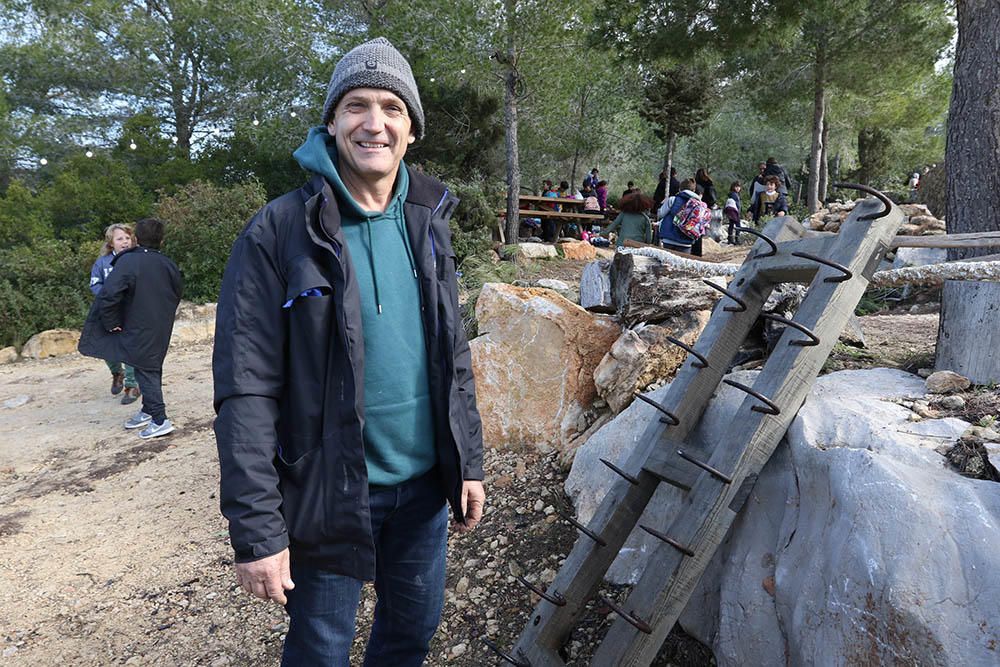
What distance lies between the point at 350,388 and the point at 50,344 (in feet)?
32.2

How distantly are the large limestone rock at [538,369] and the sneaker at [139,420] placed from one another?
11.4 feet

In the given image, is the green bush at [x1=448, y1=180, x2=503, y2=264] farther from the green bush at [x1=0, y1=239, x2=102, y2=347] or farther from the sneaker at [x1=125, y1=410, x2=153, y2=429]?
the sneaker at [x1=125, y1=410, x2=153, y2=429]

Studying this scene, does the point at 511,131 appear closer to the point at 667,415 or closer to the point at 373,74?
the point at 667,415

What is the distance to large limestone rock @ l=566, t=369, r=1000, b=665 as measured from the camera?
1458 millimetres

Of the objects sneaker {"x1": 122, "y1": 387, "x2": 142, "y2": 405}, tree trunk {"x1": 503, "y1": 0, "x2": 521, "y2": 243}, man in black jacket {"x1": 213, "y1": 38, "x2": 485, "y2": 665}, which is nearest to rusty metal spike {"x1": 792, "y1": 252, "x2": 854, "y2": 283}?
man in black jacket {"x1": 213, "y1": 38, "x2": 485, "y2": 665}

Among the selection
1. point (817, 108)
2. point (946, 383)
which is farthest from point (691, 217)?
point (817, 108)

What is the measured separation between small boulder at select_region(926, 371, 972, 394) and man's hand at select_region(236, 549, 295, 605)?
2.27 m

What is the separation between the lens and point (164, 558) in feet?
11.4

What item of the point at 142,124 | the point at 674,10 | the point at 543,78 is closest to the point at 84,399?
the point at 674,10

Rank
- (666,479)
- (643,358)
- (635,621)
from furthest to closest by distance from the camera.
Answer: (643,358) → (666,479) → (635,621)

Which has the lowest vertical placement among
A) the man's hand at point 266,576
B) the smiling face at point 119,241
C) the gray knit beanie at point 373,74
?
the man's hand at point 266,576

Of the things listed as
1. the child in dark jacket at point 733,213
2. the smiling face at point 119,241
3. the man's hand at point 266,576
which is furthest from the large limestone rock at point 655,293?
the child in dark jacket at point 733,213

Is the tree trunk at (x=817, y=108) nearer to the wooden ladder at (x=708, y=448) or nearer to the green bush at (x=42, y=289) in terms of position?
the wooden ladder at (x=708, y=448)

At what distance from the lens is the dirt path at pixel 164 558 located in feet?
8.89
